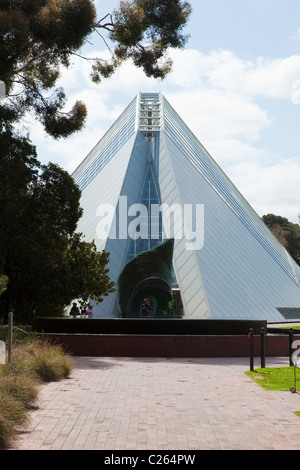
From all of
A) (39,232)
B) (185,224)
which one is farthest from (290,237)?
(39,232)

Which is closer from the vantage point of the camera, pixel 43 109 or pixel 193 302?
pixel 43 109

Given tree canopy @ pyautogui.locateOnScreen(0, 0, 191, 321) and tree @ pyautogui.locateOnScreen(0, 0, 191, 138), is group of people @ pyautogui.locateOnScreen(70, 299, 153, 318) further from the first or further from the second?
tree @ pyautogui.locateOnScreen(0, 0, 191, 138)

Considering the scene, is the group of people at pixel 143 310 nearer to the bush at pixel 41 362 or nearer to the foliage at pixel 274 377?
the foliage at pixel 274 377

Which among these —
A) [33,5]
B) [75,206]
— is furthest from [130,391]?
[75,206]

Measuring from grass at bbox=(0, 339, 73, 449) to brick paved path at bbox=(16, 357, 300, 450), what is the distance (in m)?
0.20

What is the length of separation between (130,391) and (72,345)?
268 inches

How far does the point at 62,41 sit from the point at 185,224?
62.8 feet

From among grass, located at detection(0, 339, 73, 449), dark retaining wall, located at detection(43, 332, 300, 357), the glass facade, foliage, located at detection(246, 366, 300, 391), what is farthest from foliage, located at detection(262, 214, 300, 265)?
grass, located at detection(0, 339, 73, 449)

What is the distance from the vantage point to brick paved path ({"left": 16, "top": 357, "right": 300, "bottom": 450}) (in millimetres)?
6586

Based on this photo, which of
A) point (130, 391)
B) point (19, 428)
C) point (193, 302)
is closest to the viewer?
point (19, 428)

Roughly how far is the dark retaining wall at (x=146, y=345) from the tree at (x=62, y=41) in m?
6.87

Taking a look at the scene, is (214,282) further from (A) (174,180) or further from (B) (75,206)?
(B) (75,206)

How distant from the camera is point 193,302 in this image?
28.7 metres

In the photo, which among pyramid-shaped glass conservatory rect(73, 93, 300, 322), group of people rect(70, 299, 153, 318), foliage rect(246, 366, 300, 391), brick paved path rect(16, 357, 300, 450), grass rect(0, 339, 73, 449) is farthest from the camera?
pyramid-shaped glass conservatory rect(73, 93, 300, 322)
